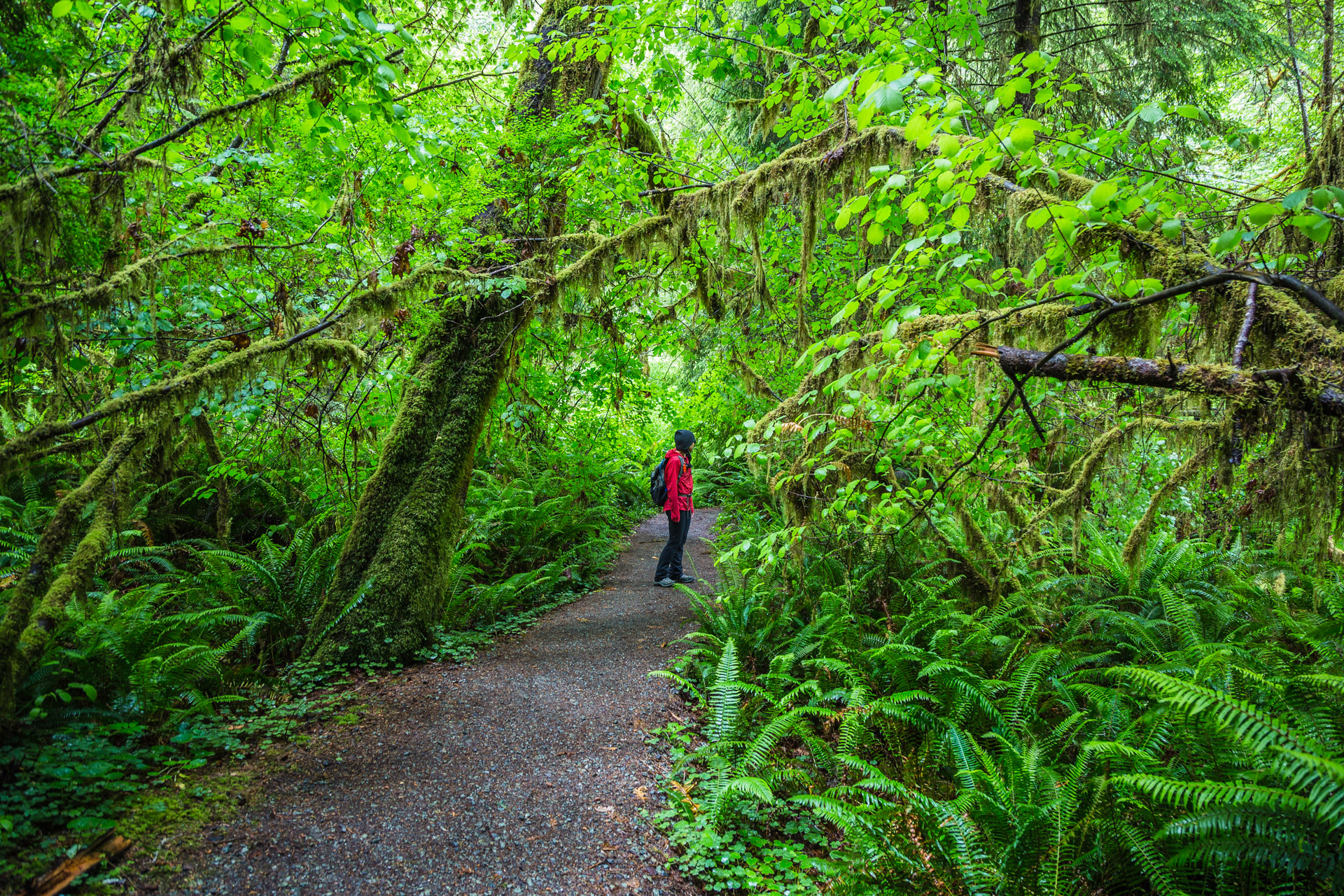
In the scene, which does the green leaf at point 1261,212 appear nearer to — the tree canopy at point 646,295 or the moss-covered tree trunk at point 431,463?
the tree canopy at point 646,295

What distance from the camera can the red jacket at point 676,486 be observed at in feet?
24.0

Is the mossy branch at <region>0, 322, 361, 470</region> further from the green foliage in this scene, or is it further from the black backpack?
the black backpack

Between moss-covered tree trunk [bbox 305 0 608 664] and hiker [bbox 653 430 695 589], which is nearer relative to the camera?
moss-covered tree trunk [bbox 305 0 608 664]

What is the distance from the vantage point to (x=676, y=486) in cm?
734

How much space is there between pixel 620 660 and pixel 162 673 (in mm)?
3130

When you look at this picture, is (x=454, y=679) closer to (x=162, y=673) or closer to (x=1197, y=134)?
(x=162, y=673)

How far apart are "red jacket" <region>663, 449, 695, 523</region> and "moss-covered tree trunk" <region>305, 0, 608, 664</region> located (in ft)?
8.17

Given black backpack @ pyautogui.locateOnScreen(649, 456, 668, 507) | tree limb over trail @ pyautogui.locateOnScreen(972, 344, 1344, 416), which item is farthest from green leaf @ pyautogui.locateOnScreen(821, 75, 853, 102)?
black backpack @ pyautogui.locateOnScreen(649, 456, 668, 507)

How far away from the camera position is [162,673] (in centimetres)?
342

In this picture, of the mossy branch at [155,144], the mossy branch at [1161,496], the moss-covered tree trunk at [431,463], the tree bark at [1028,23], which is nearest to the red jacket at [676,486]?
the moss-covered tree trunk at [431,463]

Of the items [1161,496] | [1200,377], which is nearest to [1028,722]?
[1161,496]

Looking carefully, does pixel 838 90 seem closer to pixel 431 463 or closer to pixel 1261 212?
pixel 1261 212

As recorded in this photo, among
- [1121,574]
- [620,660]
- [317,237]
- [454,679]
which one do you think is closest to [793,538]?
[620,660]

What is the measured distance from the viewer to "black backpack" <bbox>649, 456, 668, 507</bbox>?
729cm
